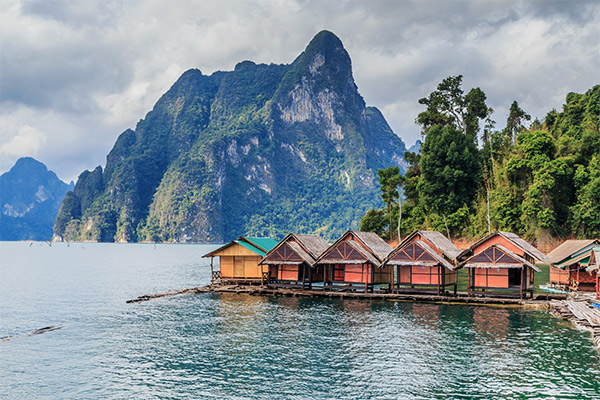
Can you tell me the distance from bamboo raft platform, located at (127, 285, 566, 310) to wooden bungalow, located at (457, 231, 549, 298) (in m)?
1.07

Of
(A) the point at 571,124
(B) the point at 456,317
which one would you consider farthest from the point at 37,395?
(A) the point at 571,124

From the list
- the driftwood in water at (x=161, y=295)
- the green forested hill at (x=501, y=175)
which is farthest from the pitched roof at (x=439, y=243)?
the green forested hill at (x=501, y=175)

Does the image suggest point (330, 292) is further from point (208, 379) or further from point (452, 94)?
point (452, 94)

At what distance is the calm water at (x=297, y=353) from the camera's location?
64.4ft

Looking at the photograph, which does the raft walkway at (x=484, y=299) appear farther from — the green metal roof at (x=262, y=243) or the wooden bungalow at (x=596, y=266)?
the green metal roof at (x=262, y=243)

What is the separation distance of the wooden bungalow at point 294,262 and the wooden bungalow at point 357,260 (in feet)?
6.43

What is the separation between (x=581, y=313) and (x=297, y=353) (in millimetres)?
19920

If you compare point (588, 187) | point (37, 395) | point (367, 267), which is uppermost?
point (588, 187)

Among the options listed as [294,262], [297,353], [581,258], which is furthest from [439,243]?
[297,353]

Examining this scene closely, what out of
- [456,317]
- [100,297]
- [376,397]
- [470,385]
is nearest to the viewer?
[376,397]

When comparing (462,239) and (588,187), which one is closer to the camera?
(588,187)

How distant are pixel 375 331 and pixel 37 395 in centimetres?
1835

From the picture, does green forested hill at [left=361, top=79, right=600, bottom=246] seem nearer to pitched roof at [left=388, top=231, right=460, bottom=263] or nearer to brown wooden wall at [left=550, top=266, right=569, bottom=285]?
brown wooden wall at [left=550, top=266, right=569, bottom=285]

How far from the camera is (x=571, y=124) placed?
84.0m
